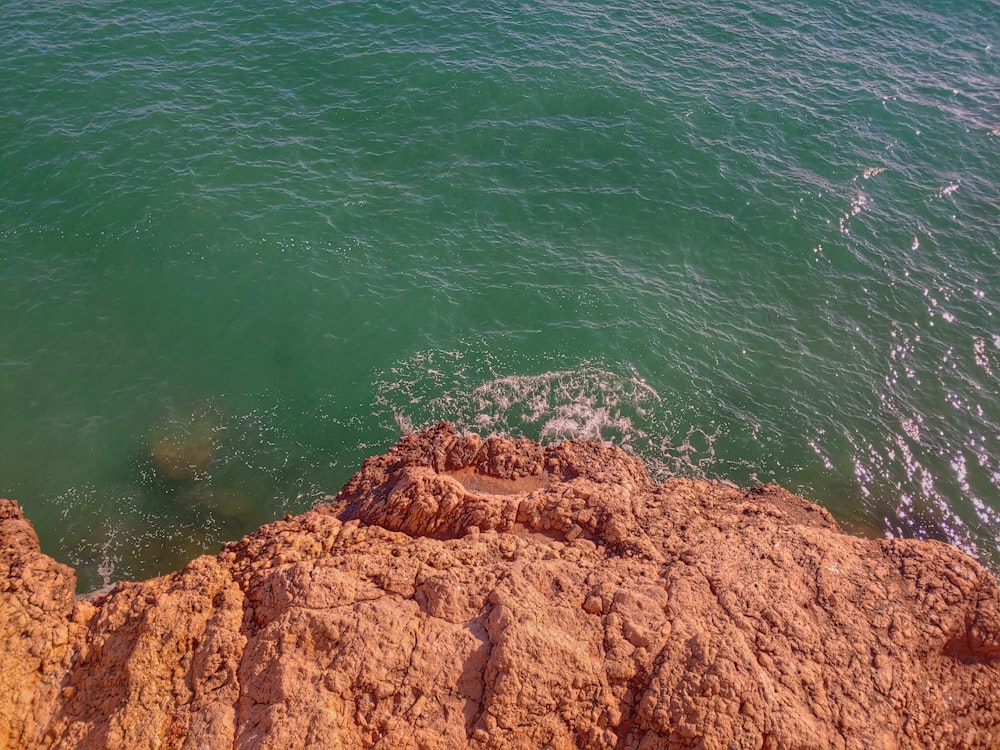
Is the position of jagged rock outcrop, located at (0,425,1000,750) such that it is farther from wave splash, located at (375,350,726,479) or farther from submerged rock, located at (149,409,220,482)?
wave splash, located at (375,350,726,479)

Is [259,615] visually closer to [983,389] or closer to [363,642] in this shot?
[363,642]

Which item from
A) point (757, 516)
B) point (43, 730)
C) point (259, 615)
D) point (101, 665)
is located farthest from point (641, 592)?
point (43, 730)

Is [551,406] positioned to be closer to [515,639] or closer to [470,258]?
[470,258]

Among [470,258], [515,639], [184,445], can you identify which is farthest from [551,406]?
[184,445]

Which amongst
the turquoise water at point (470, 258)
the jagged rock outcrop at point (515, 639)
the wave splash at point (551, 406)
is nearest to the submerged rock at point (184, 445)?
the turquoise water at point (470, 258)

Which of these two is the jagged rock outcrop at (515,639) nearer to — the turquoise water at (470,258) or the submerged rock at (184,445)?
the submerged rock at (184,445)

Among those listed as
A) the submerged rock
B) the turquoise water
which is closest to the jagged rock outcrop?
the submerged rock
